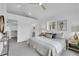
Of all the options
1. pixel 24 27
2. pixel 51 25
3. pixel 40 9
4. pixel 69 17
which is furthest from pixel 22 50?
pixel 69 17

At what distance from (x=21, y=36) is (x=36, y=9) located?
0.48 metres

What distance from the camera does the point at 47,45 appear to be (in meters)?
1.47

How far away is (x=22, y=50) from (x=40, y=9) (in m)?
0.70

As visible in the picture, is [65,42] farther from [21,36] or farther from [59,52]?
[21,36]

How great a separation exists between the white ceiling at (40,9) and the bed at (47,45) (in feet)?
1.23

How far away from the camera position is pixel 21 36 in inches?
60.6

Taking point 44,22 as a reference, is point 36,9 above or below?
above

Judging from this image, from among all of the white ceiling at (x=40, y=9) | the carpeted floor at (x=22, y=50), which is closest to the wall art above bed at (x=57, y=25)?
the white ceiling at (x=40, y=9)

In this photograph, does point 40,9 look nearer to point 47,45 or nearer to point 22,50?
point 47,45

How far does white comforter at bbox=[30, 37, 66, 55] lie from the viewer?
1.46 metres

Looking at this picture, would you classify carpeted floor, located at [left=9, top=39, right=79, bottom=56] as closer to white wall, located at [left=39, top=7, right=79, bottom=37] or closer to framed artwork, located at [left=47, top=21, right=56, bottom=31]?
white wall, located at [left=39, top=7, right=79, bottom=37]

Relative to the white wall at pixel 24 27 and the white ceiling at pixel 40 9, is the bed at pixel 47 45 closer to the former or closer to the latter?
the white wall at pixel 24 27

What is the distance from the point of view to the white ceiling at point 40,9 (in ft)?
4.97

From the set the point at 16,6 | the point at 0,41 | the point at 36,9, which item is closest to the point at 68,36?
the point at 36,9
